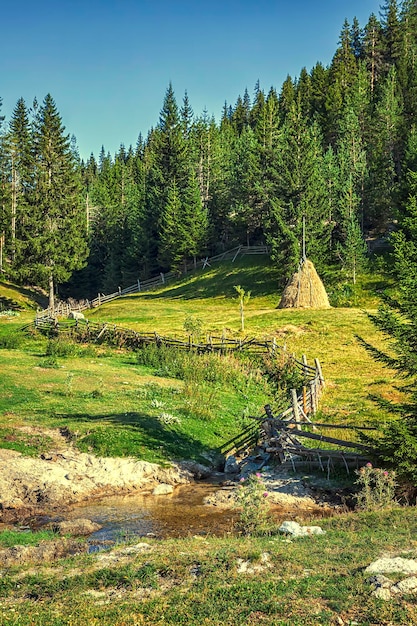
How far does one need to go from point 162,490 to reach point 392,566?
9104 mm

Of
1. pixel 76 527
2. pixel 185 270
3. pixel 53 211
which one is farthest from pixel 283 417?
pixel 185 270

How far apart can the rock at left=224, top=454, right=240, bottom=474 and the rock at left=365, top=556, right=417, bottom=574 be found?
979 cm

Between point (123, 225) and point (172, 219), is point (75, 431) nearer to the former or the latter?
point (172, 219)

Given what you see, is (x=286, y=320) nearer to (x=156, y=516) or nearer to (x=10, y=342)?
(x=10, y=342)

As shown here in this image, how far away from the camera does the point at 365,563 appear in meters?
8.71

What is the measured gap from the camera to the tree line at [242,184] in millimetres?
59969

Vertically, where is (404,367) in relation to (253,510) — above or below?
above

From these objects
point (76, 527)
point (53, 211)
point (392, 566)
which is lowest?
point (76, 527)

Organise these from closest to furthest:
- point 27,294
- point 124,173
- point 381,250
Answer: point 381,250 < point 27,294 < point 124,173

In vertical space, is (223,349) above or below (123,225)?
below

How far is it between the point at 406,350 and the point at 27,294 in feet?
210

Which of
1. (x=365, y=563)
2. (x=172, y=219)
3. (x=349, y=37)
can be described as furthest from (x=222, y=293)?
(x=349, y=37)

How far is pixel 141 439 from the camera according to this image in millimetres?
18797

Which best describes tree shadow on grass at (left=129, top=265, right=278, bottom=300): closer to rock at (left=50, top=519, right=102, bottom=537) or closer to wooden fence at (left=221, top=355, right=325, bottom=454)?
wooden fence at (left=221, top=355, right=325, bottom=454)
